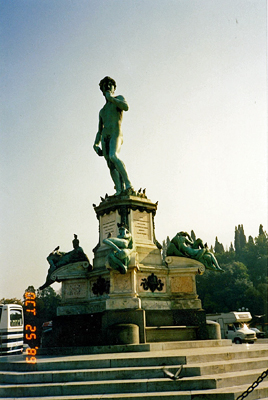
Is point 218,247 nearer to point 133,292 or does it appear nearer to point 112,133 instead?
point 112,133

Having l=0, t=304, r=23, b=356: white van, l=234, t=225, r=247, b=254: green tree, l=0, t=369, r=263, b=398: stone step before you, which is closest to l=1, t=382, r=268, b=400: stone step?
l=0, t=369, r=263, b=398: stone step

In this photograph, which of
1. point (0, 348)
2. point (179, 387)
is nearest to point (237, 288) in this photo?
point (0, 348)

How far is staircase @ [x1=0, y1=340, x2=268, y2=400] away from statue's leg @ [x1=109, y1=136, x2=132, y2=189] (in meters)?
7.15

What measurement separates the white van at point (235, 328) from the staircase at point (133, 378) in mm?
19305

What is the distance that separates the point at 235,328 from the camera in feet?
92.7

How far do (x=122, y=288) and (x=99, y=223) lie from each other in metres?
3.24

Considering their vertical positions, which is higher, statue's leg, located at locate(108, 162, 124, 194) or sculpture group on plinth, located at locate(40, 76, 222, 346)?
statue's leg, located at locate(108, 162, 124, 194)

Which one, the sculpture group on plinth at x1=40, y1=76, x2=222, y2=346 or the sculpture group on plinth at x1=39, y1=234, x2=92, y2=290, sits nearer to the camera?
the sculpture group on plinth at x1=40, y1=76, x2=222, y2=346

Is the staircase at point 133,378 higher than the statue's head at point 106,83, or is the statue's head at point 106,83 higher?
the statue's head at point 106,83

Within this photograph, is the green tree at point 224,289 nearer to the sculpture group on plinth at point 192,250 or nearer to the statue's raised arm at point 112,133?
the sculpture group on plinth at point 192,250

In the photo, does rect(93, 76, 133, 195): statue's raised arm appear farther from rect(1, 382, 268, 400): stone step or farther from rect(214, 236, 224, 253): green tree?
rect(214, 236, 224, 253): green tree

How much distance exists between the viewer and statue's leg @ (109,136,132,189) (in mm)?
14312

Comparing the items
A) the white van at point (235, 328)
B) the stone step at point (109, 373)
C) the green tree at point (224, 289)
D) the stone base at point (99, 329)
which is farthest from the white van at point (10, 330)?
the green tree at point (224, 289)

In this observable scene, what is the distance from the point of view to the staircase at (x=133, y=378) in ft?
23.0
